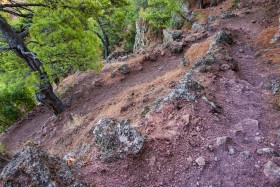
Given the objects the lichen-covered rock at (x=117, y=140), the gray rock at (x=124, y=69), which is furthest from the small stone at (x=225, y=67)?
the gray rock at (x=124, y=69)

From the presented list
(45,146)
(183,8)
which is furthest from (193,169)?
(183,8)

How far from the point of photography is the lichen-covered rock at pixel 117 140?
3990mm

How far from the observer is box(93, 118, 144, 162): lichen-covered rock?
399cm

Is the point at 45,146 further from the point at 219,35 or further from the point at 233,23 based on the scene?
the point at 233,23

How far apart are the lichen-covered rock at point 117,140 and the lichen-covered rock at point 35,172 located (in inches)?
31.3

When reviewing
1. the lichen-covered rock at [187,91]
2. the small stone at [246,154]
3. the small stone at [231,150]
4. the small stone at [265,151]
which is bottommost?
the small stone at [265,151]

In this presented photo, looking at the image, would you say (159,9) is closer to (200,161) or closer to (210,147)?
(210,147)

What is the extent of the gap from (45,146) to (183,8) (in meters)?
16.0

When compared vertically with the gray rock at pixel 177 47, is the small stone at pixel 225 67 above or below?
above

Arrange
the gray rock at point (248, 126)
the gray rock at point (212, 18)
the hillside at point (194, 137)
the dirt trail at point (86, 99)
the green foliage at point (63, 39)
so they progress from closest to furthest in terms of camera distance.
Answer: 1. the hillside at point (194, 137)
2. the gray rock at point (248, 126)
3. the green foliage at point (63, 39)
4. the dirt trail at point (86, 99)
5. the gray rock at point (212, 18)

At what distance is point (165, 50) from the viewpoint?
12.8 meters

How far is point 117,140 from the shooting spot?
4.13 metres

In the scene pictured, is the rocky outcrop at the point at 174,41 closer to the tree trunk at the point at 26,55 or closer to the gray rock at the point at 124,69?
the gray rock at the point at 124,69

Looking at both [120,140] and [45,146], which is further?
[45,146]
